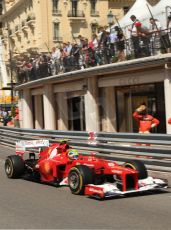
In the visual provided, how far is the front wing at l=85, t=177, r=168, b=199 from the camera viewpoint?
8844 mm

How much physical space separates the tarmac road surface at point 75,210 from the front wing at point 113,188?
0.12 meters

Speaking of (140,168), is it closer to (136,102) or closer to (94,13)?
(136,102)

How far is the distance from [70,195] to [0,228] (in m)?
2.82

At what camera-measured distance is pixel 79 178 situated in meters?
9.34

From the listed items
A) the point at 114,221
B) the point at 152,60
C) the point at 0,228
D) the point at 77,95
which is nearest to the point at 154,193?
the point at 114,221

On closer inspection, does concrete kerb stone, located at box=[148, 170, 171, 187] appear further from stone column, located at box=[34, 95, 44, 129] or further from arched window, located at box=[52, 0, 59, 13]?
arched window, located at box=[52, 0, 59, 13]

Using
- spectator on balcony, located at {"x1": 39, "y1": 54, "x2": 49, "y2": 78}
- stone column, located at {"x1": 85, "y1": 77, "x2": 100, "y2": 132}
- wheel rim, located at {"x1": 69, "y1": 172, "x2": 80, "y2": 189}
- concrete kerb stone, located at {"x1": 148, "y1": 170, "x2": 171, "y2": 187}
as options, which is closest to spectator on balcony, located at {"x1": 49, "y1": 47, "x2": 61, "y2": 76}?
spectator on balcony, located at {"x1": 39, "y1": 54, "x2": 49, "y2": 78}

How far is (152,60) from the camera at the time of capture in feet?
52.0

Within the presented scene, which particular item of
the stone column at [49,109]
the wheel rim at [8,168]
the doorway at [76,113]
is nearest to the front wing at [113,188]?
the wheel rim at [8,168]

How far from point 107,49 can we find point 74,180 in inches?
380

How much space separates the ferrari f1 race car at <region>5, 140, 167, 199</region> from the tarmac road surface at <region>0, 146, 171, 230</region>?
180mm

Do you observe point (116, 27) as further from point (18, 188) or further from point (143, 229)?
point (143, 229)

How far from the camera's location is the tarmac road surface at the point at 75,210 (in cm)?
709

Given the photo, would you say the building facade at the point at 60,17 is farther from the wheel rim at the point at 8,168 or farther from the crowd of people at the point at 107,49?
the wheel rim at the point at 8,168
